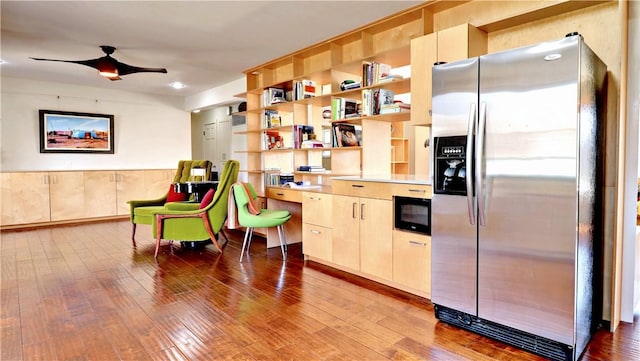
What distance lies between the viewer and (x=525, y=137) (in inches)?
82.5

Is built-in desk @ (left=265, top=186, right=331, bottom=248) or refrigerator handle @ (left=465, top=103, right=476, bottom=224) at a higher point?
refrigerator handle @ (left=465, top=103, right=476, bottom=224)

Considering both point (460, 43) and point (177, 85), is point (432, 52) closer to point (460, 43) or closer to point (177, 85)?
point (460, 43)

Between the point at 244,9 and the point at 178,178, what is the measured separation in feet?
11.3

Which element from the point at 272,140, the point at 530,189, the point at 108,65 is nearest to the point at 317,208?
the point at 272,140

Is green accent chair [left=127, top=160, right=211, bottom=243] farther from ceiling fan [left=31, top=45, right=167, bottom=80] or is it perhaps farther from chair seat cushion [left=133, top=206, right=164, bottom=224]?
ceiling fan [left=31, top=45, right=167, bottom=80]

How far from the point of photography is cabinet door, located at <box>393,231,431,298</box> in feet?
9.25

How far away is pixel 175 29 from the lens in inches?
163

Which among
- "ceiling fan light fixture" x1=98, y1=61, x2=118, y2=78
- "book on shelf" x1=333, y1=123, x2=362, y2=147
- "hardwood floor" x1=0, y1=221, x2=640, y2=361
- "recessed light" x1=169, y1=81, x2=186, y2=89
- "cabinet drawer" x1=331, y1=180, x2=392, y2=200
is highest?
"recessed light" x1=169, y1=81, x2=186, y2=89

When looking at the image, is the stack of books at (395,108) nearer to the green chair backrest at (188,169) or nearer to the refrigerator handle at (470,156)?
the refrigerator handle at (470,156)

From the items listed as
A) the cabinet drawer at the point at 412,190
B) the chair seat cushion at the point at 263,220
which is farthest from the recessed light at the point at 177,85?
the cabinet drawer at the point at 412,190

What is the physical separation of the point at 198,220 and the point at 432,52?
10.4ft

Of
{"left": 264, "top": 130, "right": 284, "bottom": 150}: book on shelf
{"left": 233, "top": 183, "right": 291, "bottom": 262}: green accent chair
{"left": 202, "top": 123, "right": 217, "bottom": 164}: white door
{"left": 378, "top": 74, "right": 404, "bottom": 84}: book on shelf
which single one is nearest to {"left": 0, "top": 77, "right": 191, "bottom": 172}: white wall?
{"left": 202, "top": 123, "right": 217, "bottom": 164}: white door

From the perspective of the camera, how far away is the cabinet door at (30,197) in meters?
6.23

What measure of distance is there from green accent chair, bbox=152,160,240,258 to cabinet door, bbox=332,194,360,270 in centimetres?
152
